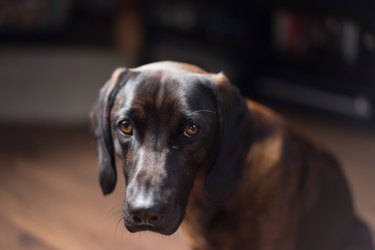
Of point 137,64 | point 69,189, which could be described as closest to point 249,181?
point 69,189

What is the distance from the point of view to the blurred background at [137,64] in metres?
2.80

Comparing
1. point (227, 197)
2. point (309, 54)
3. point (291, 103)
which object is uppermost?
point (227, 197)

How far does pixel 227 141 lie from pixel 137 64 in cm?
220

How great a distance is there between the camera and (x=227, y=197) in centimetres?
175

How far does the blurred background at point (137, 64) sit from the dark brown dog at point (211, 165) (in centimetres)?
65

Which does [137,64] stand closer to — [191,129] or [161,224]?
[191,129]

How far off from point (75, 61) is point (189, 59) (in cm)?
87

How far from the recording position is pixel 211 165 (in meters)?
1.73

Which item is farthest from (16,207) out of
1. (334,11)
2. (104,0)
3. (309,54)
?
(104,0)

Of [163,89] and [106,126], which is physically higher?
[163,89]

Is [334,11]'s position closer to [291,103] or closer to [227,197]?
[291,103]

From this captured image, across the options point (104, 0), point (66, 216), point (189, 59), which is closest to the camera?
point (66, 216)

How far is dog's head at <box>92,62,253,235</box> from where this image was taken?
153 cm

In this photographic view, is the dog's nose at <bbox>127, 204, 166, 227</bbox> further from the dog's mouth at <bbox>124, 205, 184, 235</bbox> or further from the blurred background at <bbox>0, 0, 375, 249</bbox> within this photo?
the blurred background at <bbox>0, 0, 375, 249</bbox>
